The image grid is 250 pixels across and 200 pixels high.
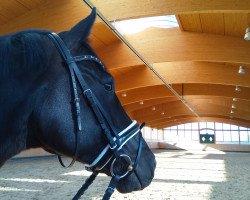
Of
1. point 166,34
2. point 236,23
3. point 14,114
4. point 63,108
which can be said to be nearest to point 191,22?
point 166,34

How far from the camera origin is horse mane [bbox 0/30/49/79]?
1.68 metres

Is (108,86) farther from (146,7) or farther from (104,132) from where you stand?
(146,7)

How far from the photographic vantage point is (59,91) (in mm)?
1817

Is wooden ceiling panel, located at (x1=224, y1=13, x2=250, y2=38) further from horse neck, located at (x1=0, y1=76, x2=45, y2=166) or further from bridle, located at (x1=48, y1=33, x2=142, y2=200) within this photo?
horse neck, located at (x1=0, y1=76, x2=45, y2=166)

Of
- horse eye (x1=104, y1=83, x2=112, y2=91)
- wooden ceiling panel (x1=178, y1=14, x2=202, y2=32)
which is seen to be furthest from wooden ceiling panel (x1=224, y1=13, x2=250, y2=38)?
horse eye (x1=104, y1=83, x2=112, y2=91)

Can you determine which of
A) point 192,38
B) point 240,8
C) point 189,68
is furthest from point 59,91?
point 189,68

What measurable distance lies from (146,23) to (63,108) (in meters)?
9.29

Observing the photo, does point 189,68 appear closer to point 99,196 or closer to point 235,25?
point 235,25


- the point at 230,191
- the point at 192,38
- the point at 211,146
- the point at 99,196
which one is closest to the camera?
the point at 99,196

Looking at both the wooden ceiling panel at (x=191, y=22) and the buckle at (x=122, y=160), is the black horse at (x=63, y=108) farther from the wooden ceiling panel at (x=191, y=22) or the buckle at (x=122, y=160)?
the wooden ceiling panel at (x=191, y=22)

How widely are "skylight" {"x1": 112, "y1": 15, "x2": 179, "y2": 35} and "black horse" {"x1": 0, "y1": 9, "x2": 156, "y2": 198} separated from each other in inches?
319

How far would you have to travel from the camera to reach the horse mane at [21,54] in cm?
168

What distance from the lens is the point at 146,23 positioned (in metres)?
10.7

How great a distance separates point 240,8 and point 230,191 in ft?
14.4
